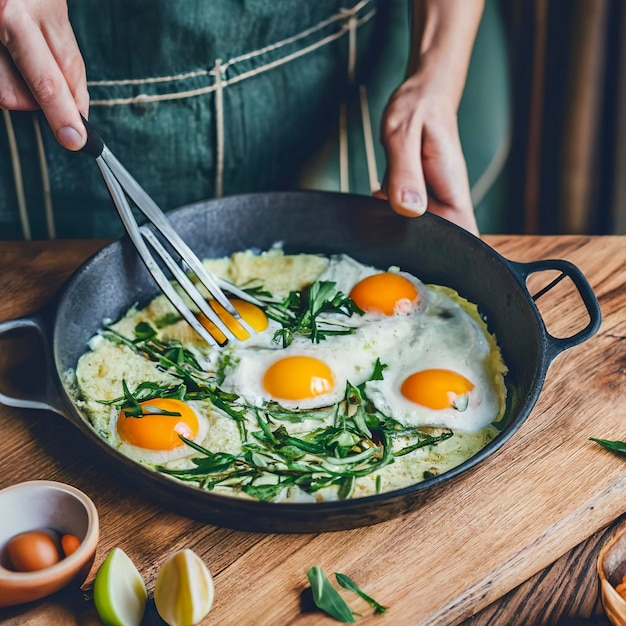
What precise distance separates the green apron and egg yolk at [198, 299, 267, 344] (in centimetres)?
Result: 58

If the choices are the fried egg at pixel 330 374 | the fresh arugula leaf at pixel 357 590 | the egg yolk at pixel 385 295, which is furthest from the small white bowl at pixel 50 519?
the egg yolk at pixel 385 295

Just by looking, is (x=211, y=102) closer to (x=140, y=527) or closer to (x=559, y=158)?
(x=140, y=527)

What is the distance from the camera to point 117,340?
5.75ft

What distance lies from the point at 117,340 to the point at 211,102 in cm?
75

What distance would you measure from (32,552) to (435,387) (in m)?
0.82

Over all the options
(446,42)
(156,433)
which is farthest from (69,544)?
(446,42)

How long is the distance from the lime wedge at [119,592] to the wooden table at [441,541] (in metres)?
0.04

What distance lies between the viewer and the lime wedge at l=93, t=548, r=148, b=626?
1.17 m

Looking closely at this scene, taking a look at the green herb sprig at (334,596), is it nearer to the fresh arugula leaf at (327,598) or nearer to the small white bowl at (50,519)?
the fresh arugula leaf at (327,598)

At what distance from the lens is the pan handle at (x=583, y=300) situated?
151 cm

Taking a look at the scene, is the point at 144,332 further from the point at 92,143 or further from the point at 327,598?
the point at 327,598

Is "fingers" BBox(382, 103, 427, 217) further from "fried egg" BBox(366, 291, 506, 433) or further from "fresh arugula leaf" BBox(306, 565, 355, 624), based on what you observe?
"fresh arugula leaf" BBox(306, 565, 355, 624)

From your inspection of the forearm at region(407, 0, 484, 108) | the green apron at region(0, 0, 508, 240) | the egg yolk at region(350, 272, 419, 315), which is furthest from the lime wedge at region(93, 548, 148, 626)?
the forearm at region(407, 0, 484, 108)

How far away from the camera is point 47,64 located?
1.44 meters
